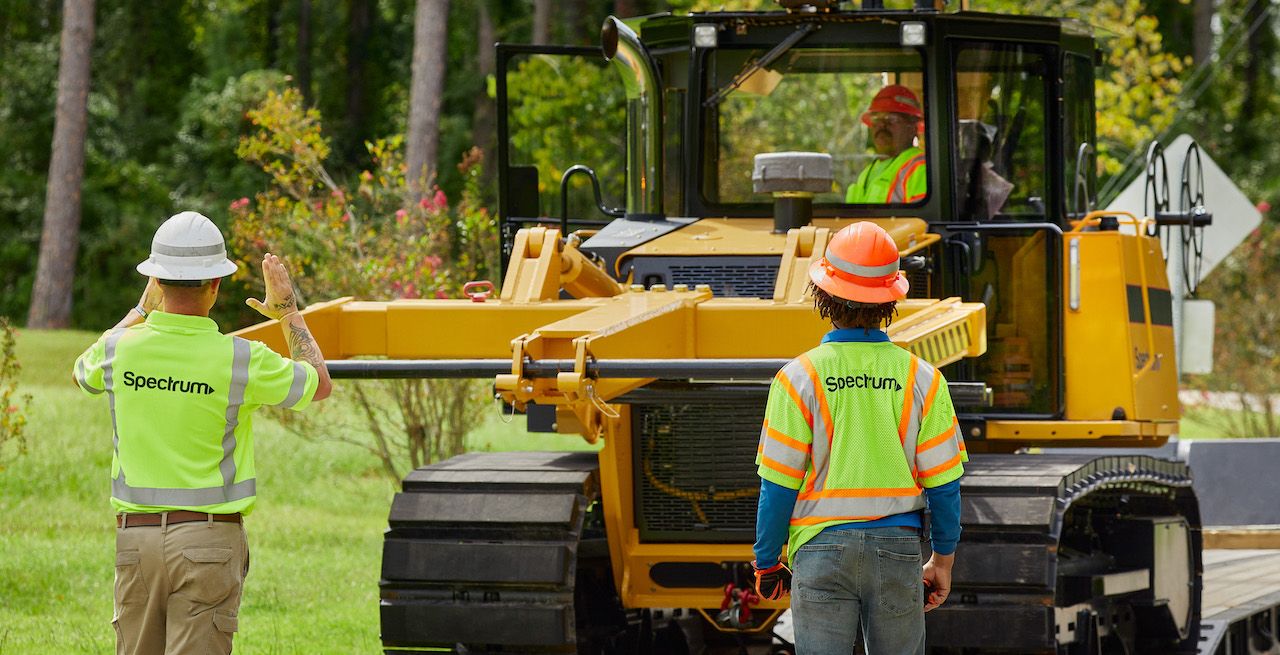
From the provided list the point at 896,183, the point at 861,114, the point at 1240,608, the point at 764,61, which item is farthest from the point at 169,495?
the point at 1240,608

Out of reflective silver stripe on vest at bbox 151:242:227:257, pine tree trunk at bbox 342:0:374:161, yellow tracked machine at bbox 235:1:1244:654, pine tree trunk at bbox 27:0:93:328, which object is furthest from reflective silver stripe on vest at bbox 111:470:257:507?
pine tree trunk at bbox 342:0:374:161

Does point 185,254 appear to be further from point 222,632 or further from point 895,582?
point 895,582

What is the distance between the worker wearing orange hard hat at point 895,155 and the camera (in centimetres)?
854

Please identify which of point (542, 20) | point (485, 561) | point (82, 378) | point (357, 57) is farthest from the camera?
point (357, 57)

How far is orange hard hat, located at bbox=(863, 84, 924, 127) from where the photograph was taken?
8.59 m

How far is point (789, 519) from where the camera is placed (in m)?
5.39

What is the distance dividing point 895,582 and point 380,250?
34.2ft

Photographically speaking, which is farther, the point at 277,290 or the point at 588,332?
the point at 588,332

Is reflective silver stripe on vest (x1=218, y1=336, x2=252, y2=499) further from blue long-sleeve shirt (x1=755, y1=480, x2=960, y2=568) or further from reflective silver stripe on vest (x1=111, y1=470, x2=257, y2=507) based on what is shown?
blue long-sleeve shirt (x1=755, y1=480, x2=960, y2=568)

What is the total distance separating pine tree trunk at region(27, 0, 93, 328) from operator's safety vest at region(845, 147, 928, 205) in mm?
23429

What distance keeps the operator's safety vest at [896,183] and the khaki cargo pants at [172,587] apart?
157 inches

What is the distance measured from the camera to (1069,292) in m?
8.49

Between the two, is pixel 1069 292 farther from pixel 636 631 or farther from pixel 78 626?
pixel 78 626

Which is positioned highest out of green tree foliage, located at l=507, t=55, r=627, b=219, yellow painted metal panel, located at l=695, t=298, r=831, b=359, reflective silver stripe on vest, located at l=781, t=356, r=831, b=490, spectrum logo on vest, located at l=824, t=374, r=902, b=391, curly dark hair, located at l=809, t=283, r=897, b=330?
green tree foliage, located at l=507, t=55, r=627, b=219
